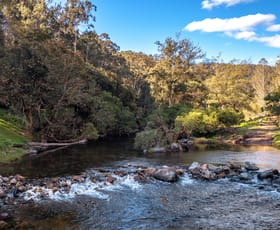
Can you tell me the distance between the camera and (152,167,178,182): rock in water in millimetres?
18422

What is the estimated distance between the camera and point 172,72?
57.8 meters

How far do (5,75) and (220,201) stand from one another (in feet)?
87.8

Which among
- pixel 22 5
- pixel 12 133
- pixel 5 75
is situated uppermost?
pixel 22 5

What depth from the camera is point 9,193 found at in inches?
598

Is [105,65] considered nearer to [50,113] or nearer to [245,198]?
[50,113]

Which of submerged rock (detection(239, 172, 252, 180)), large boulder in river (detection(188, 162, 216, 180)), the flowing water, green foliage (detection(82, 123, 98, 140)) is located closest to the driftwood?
green foliage (detection(82, 123, 98, 140))

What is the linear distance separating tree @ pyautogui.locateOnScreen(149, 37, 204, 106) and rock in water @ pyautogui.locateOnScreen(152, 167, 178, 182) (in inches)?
1520

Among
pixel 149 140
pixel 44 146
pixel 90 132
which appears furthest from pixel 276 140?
pixel 44 146

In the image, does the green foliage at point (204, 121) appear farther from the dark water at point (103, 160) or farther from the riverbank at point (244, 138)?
the dark water at point (103, 160)

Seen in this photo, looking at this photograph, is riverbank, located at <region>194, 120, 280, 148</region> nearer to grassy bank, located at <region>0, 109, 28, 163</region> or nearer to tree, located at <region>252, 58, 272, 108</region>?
grassy bank, located at <region>0, 109, 28, 163</region>

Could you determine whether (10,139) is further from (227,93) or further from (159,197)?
(227,93)

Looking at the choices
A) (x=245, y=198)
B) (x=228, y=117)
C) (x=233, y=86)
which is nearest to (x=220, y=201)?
(x=245, y=198)

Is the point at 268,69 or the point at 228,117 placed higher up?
the point at 268,69

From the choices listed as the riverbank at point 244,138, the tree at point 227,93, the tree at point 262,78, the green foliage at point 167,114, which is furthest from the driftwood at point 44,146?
the tree at point 262,78
